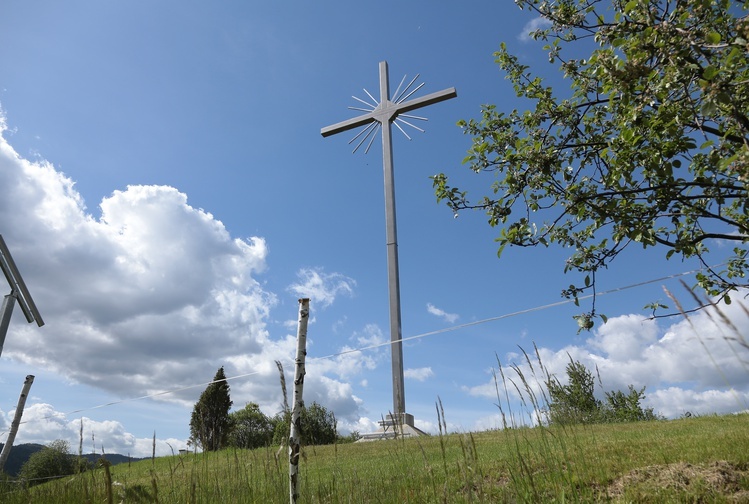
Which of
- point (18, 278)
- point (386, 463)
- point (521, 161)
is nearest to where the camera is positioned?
point (521, 161)

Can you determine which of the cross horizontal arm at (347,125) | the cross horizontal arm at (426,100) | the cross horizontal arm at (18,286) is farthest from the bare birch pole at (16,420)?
the cross horizontal arm at (426,100)

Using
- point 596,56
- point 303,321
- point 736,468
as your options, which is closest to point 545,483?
point 736,468

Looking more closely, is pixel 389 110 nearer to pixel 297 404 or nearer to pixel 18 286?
pixel 18 286

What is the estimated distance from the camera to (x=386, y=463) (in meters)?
8.51

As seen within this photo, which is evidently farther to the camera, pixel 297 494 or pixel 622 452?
pixel 622 452

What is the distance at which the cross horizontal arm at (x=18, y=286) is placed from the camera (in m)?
7.55

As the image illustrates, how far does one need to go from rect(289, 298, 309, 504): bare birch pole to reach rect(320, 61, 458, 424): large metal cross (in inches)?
388

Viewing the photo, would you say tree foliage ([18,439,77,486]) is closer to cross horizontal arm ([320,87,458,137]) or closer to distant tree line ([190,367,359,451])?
distant tree line ([190,367,359,451])

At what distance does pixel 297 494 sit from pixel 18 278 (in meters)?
6.24

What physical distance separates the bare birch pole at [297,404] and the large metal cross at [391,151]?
986 cm

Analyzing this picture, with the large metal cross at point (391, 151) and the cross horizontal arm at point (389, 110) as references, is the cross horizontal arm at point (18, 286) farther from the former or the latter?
the cross horizontal arm at point (389, 110)

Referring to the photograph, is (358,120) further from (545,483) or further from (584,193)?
(545,483)

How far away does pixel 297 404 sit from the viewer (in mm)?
4055

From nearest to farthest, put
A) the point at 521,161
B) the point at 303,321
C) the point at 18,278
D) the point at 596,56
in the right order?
1. the point at 303,321
2. the point at 596,56
3. the point at 521,161
4. the point at 18,278
